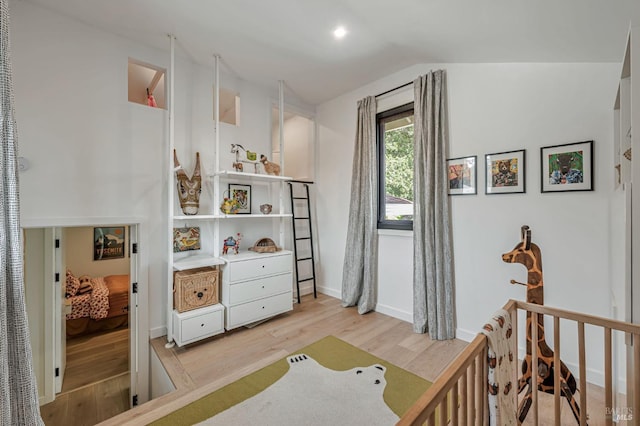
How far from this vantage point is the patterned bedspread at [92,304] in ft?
11.6

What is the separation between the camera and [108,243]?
4488mm

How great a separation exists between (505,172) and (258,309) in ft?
9.09

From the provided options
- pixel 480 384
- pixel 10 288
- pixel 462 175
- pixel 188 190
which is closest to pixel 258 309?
pixel 188 190

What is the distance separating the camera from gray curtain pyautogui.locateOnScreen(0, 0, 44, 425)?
110 cm

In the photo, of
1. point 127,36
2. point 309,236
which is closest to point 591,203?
point 309,236

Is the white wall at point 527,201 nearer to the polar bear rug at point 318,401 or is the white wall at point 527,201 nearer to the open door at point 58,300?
the polar bear rug at point 318,401

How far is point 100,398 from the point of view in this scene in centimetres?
256

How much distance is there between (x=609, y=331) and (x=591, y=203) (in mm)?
1137

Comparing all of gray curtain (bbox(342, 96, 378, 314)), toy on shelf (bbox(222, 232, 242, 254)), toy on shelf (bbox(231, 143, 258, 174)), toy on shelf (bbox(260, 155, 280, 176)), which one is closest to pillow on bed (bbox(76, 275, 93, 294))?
toy on shelf (bbox(222, 232, 242, 254))

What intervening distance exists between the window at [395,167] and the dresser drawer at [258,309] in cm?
149

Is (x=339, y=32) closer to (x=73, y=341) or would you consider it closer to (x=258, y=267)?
(x=258, y=267)

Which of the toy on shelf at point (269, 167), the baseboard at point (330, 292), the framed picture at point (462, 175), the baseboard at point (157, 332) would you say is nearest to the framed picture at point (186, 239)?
the baseboard at point (157, 332)

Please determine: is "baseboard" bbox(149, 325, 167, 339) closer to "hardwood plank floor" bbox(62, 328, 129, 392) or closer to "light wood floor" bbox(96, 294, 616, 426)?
"light wood floor" bbox(96, 294, 616, 426)

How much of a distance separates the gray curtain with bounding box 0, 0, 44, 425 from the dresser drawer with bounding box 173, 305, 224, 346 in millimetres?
1250
